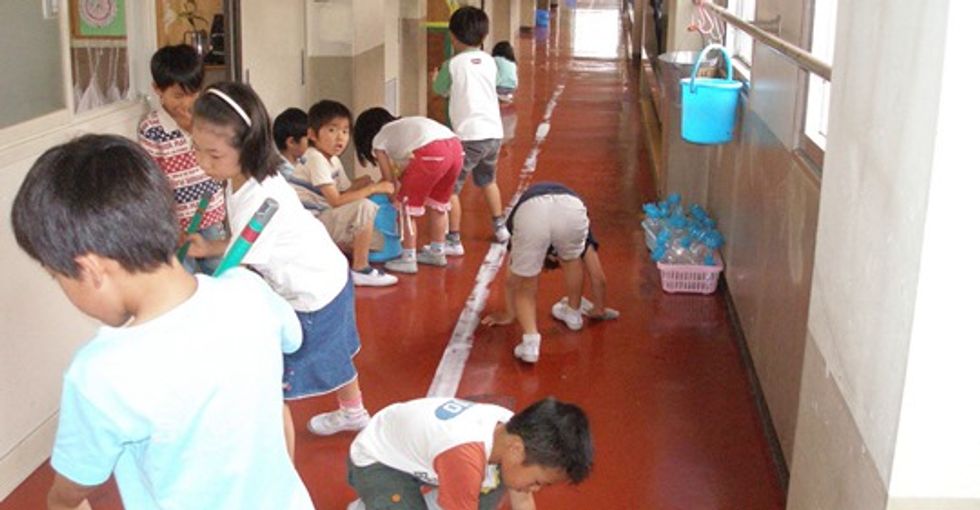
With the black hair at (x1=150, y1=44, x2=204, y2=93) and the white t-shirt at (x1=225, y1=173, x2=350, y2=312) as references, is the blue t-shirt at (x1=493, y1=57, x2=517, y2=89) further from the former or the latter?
the white t-shirt at (x1=225, y1=173, x2=350, y2=312)

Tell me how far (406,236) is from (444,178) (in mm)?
361

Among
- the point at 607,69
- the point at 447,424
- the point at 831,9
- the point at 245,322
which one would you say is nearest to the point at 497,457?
the point at 447,424

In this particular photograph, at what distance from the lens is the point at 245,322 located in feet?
5.73

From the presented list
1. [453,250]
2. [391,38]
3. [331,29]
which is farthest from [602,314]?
[391,38]

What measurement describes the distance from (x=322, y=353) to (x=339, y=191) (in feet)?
7.69

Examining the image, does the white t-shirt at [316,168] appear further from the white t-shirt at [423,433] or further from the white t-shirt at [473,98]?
the white t-shirt at [423,433]

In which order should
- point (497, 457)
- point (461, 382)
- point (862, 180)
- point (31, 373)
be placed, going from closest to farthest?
point (862, 180) < point (497, 457) < point (31, 373) < point (461, 382)

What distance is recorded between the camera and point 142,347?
159cm

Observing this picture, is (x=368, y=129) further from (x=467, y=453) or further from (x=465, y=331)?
(x=467, y=453)

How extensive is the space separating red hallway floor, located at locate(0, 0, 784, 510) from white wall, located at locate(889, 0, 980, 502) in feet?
5.59

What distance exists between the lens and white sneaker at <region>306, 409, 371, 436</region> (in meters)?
3.78

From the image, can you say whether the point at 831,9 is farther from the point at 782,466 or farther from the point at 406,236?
the point at 406,236

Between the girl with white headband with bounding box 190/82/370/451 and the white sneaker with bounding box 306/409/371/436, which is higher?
the girl with white headband with bounding box 190/82/370/451

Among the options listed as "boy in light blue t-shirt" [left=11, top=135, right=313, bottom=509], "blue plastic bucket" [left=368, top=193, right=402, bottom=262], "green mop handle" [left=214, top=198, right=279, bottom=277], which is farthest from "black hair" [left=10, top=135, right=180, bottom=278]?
"blue plastic bucket" [left=368, top=193, right=402, bottom=262]
